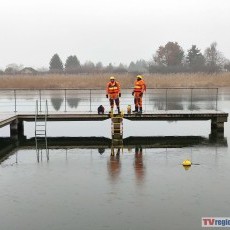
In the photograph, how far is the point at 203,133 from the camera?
56.6 feet

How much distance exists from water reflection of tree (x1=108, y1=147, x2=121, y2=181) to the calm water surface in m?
0.03

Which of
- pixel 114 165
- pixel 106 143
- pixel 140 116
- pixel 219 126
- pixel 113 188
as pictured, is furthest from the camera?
pixel 219 126

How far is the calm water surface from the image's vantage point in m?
7.36

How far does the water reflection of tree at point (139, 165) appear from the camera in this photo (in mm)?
9995

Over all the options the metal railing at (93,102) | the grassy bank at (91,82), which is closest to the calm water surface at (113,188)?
the metal railing at (93,102)

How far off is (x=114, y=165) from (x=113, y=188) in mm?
2263

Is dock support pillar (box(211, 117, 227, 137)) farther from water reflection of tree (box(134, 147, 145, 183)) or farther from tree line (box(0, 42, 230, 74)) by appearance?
tree line (box(0, 42, 230, 74))

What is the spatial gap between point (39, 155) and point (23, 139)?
3.57 metres

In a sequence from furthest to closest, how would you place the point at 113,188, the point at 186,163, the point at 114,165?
the point at 114,165 < the point at 186,163 < the point at 113,188

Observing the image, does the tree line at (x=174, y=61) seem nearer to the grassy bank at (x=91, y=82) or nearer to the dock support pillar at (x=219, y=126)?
the grassy bank at (x=91, y=82)

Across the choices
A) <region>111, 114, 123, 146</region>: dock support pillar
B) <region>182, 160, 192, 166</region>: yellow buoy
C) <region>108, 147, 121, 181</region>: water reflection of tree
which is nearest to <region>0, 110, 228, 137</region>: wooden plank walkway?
<region>111, 114, 123, 146</region>: dock support pillar

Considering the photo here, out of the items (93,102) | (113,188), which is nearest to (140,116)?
(113,188)

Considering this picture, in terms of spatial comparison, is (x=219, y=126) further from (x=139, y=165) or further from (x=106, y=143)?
(x=139, y=165)

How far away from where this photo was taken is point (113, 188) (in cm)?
909
